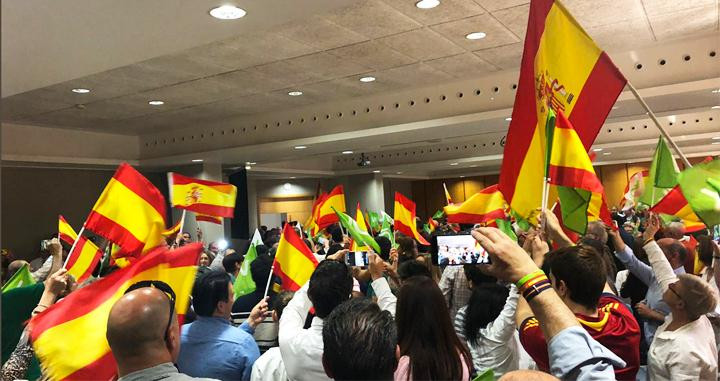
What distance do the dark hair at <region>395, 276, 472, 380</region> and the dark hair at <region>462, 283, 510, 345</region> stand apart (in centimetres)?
72

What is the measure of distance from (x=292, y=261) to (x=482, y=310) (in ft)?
6.48

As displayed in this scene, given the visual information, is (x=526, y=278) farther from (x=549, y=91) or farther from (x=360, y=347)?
(x=549, y=91)

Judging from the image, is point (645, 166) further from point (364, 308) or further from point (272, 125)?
point (364, 308)

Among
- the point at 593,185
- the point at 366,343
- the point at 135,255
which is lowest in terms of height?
the point at 366,343

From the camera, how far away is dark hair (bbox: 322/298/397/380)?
1.86m

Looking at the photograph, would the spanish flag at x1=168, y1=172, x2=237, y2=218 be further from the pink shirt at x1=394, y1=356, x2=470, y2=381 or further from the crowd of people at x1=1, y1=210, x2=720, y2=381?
the pink shirt at x1=394, y1=356, x2=470, y2=381

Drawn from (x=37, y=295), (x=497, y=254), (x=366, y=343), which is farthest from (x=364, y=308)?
(x=37, y=295)

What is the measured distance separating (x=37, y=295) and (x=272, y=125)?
8.32m

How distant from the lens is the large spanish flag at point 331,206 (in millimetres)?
8664

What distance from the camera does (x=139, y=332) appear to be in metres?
1.97

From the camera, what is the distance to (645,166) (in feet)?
76.9

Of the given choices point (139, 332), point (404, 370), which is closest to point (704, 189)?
point (404, 370)

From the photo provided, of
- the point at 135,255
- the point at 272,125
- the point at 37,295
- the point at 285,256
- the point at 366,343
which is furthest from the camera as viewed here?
the point at 272,125

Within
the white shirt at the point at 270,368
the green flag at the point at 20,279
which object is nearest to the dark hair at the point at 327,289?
the white shirt at the point at 270,368
